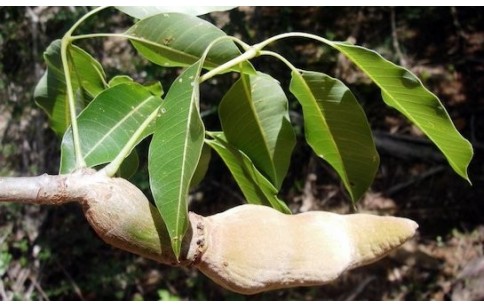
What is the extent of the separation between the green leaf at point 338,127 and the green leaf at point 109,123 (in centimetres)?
19

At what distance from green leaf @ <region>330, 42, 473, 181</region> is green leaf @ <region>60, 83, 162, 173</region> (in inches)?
9.3

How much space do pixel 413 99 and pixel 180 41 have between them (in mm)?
280

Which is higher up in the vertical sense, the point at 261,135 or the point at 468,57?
the point at 261,135

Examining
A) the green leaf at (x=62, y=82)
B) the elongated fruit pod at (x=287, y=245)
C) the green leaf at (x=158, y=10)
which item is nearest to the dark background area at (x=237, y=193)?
the green leaf at (x=62, y=82)

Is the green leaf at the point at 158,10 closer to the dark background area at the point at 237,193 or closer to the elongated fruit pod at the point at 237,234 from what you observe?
the elongated fruit pod at the point at 237,234

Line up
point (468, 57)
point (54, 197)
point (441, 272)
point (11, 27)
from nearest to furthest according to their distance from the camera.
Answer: point (54, 197), point (441, 272), point (11, 27), point (468, 57)

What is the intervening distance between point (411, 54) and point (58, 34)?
4.62ft

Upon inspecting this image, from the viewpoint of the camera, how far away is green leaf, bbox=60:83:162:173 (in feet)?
2.13

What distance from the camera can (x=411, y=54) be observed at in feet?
8.20

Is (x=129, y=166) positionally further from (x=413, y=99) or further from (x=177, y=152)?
(x=413, y=99)

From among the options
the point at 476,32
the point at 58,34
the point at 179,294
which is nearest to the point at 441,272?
the point at 179,294

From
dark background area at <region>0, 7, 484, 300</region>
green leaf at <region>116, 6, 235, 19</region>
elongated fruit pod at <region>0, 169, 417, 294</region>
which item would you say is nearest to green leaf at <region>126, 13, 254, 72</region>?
green leaf at <region>116, 6, 235, 19</region>

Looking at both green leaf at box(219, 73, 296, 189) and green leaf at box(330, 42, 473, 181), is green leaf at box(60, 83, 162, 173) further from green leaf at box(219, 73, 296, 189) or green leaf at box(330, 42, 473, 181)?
green leaf at box(330, 42, 473, 181)

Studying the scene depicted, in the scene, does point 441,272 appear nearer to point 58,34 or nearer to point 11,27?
point 58,34
